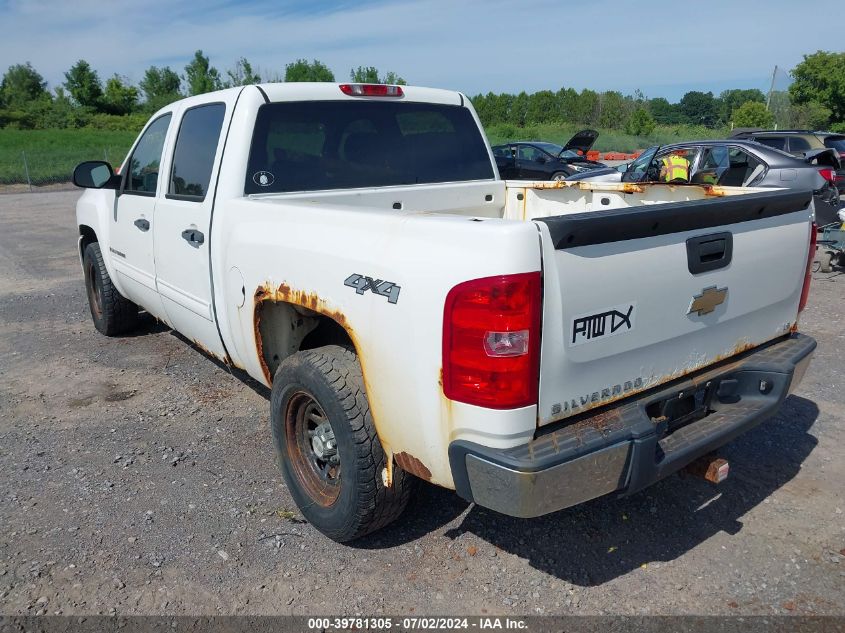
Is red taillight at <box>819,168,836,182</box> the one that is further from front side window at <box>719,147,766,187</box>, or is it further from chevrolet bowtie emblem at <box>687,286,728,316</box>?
chevrolet bowtie emblem at <box>687,286,728,316</box>

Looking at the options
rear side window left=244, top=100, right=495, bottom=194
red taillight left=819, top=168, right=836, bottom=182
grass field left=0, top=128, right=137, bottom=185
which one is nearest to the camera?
rear side window left=244, top=100, right=495, bottom=194

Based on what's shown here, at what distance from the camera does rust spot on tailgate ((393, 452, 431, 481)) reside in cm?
248

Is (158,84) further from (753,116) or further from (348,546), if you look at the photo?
(348,546)

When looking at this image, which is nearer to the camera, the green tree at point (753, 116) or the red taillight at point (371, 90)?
the red taillight at point (371, 90)

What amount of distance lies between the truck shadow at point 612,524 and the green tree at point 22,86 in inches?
2882

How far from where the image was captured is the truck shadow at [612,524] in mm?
2965

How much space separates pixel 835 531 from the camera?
10.2ft

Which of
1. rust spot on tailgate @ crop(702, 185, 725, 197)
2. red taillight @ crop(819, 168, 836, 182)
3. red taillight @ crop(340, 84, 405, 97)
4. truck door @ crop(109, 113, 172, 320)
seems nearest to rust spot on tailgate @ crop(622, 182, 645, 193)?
rust spot on tailgate @ crop(702, 185, 725, 197)

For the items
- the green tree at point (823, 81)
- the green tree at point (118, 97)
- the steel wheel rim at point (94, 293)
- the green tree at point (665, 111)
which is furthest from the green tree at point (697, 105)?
the steel wheel rim at point (94, 293)

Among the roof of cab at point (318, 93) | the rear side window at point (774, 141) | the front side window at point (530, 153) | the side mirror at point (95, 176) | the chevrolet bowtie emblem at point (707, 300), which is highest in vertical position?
the roof of cab at point (318, 93)

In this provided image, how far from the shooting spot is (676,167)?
10.1 m

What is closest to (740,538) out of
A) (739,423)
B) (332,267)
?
(739,423)

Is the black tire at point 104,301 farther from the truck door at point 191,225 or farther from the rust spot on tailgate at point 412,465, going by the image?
the rust spot on tailgate at point 412,465

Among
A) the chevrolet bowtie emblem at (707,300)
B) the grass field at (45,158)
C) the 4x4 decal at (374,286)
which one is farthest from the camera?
the grass field at (45,158)
